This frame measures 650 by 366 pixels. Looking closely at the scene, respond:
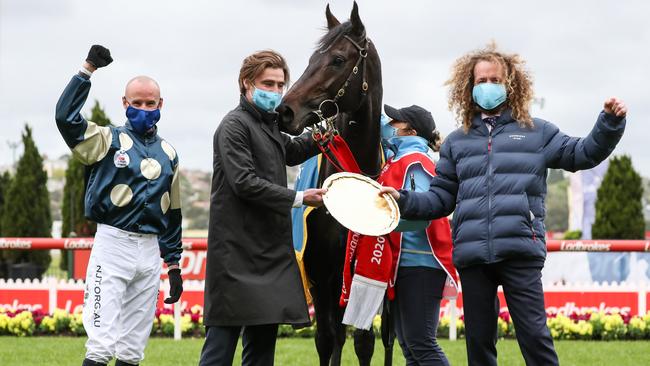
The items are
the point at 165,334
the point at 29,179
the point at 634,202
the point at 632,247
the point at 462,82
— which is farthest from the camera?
the point at 29,179

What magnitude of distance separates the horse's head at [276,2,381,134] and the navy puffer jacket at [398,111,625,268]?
732mm

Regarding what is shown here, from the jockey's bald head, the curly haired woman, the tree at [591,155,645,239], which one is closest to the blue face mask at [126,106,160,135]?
the jockey's bald head

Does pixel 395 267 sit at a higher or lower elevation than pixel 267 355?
higher

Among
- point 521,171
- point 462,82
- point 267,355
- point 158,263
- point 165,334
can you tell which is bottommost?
point 165,334

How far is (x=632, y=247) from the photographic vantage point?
438 inches

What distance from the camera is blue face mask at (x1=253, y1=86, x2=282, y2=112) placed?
4.21m

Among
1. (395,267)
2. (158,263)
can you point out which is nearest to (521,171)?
(395,267)

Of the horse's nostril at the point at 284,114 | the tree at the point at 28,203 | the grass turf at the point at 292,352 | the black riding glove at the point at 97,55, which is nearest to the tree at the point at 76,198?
the tree at the point at 28,203

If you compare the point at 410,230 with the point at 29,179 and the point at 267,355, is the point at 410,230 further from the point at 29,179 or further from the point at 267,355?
the point at 29,179

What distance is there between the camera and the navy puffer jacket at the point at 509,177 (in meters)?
3.91

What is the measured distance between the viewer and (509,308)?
4.02 m

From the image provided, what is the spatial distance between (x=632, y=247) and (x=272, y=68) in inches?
318

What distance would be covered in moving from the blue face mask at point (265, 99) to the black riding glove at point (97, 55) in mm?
786

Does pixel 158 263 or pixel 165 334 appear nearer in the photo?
pixel 158 263
